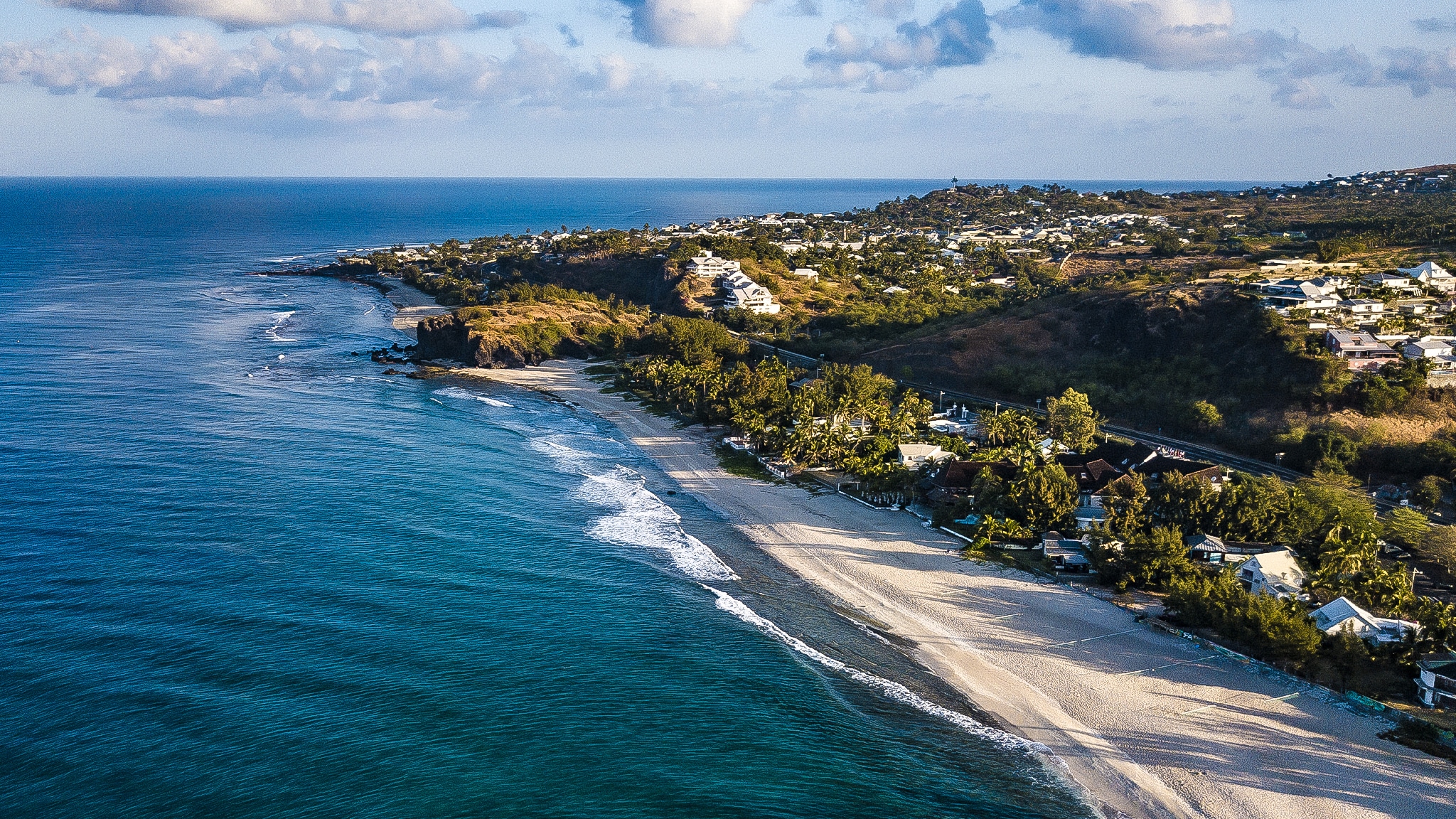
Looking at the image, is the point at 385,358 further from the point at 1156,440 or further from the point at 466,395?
the point at 1156,440

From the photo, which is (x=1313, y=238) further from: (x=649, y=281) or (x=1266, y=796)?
(x=1266, y=796)

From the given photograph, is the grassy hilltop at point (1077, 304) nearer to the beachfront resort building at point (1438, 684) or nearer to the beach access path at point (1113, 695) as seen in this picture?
the beachfront resort building at point (1438, 684)

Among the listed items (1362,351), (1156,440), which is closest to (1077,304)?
(1156,440)

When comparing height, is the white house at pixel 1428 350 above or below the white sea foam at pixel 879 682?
above

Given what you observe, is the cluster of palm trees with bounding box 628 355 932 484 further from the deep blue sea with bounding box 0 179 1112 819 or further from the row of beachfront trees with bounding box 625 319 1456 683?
the deep blue sea with bounding box 0 179 1112 819

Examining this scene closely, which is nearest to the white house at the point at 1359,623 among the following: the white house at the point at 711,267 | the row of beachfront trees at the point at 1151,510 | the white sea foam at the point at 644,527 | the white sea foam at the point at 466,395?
the row of beachfront trees at the point at 1151,510

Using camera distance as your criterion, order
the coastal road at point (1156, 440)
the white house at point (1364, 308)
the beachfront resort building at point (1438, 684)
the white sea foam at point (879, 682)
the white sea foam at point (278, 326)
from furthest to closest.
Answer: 1. the white sea foam at point (278, 326)
2. the white house at point (1364, 308)
3. the coastal road at point (1156, 440)
4. the white sea foam at point (879, 682)
5. the beachfront resort building at point (1438, 684)
